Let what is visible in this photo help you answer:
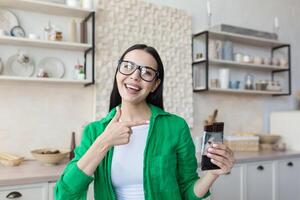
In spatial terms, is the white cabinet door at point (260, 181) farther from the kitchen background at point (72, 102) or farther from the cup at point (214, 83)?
the cup at point (214, 83)

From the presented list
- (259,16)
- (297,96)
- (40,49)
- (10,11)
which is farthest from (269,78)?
(10,11)

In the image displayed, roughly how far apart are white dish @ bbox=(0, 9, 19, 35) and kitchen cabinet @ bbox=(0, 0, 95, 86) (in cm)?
5

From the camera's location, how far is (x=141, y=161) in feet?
3.76

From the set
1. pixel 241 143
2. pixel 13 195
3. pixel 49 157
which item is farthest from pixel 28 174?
pixel 241 143

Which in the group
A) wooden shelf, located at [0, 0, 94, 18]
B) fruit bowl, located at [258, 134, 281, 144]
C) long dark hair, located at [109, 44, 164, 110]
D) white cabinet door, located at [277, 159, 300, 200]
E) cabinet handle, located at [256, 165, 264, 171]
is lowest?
white cabinet door, located at [277, 159, 300, 200]

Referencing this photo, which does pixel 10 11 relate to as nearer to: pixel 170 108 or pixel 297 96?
pixel 170 108

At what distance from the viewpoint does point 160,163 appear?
1.14 m

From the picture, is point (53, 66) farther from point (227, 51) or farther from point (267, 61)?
point (267, 61)

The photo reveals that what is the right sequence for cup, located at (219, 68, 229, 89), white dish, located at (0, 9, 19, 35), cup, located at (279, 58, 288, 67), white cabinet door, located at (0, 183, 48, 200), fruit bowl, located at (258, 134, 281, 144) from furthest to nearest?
cup, located at (279, 58, 288, 67) → fruit bowl, located at (258, 134, 281, 144) → cup, located at (219, 68, 229, 89) → white dish, located at (0, 9, 19, 35) → white cabinet door, located at (0, 183, 48, 200)

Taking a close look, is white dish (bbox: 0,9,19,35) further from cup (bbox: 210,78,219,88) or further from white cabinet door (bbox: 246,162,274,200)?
white cabinet door (bbox: 246,162,274,200)

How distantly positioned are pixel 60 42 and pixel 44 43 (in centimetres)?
12

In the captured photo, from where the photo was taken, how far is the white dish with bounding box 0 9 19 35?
228cm

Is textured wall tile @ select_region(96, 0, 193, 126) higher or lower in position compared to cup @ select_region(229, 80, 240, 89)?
higher

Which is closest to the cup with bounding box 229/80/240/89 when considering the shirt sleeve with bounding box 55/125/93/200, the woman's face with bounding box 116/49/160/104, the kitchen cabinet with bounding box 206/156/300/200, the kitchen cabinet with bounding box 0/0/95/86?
the kitchen cabinet with bounding box 206/156/300/200
